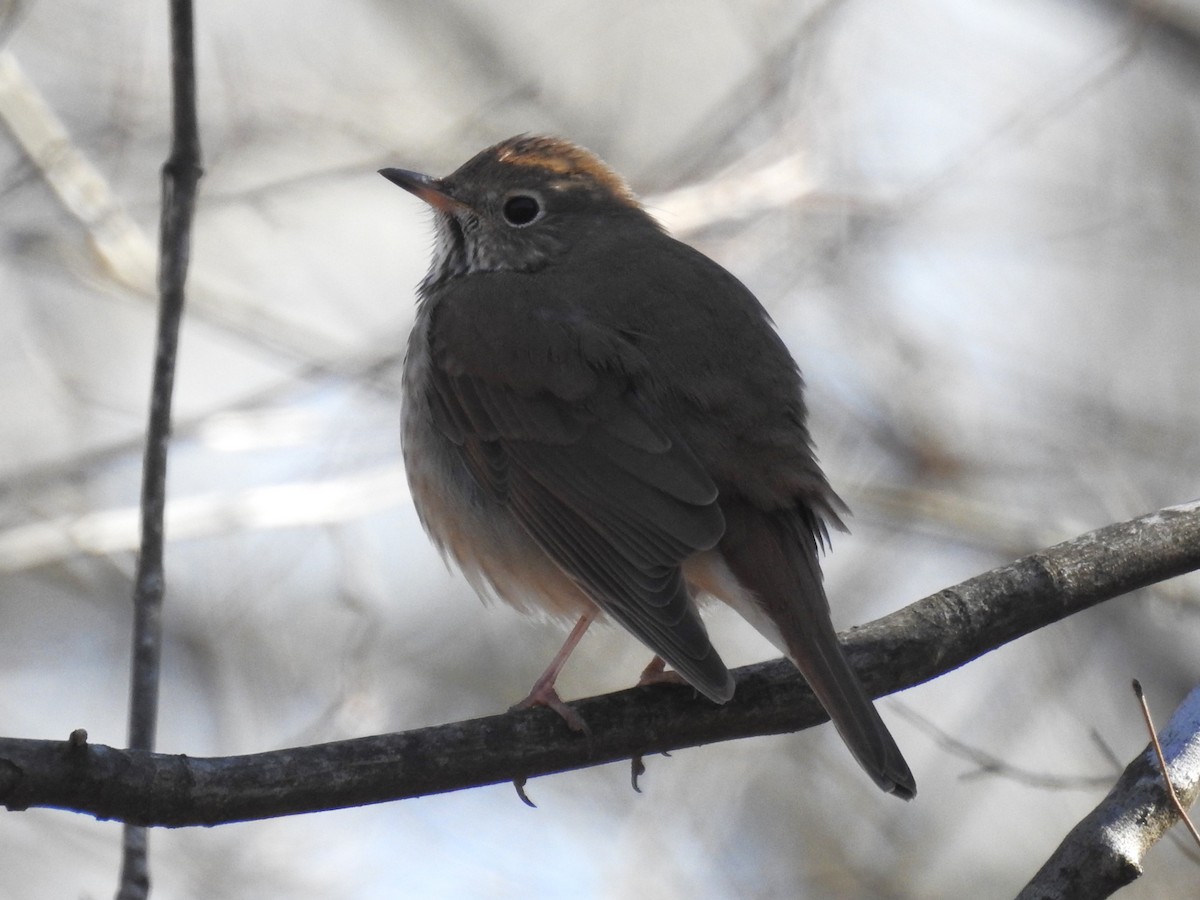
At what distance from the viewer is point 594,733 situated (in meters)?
3.98

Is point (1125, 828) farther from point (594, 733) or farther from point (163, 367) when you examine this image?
point (163, 367)

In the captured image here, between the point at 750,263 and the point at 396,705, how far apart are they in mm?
3720

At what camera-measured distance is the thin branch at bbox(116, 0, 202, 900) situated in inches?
147

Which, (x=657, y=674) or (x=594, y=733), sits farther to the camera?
(x=657, y=674)

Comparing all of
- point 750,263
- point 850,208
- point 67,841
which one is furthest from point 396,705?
point 850,208

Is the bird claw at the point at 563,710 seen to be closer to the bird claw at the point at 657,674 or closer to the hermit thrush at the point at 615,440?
the hermit thrush at the point at 615,440

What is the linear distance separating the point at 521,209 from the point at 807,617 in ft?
8.22

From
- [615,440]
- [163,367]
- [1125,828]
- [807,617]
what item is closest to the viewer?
[1125,828]

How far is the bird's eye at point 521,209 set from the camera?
19.2 ft

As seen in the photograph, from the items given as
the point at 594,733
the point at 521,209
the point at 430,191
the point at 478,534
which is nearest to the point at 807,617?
the point at 594,733

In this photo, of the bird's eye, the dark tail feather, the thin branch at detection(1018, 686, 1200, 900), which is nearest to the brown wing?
the dark tail feather

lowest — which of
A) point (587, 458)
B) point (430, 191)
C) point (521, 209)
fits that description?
point (587, 458)

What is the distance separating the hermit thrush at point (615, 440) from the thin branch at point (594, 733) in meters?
0.21

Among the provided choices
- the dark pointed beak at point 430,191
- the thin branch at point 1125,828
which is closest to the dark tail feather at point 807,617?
the thin branch at point 1125,828
